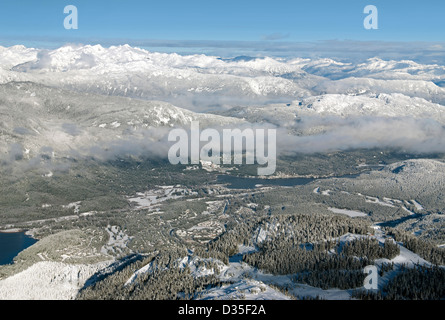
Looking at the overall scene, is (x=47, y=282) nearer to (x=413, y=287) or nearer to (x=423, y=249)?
(x=413, y=287)

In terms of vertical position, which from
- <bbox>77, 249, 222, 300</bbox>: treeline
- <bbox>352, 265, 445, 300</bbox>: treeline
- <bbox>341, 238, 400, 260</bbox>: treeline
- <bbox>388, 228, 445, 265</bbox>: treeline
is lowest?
<bbox>77, 249, 222, 300</bbox>: treeline

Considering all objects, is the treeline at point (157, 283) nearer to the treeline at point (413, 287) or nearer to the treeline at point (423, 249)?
the treeline at point (413, 287)

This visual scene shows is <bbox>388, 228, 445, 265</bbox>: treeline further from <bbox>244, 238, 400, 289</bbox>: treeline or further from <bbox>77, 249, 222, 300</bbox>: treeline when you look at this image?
<bbox>77, 249, 222, 300</bbox>: treeline

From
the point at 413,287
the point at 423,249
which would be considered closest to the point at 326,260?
the point at 413,287

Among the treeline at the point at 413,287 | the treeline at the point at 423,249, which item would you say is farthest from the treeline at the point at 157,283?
the treeline at the point at 423,249

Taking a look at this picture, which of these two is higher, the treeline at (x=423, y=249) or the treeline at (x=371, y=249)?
the treeline at (x=371, y=249)

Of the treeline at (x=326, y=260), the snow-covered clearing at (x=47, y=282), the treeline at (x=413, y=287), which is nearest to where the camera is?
the treeline at (x=413, y=287)

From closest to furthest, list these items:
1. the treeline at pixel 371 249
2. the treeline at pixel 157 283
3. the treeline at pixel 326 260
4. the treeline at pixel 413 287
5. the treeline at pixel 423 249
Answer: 1. the treeline at pixel 413 287
2. the treeline at pixel 157 283
3. the treeline at pixel 326 260
4. the treeline at pixel 371 249
5. the treeline at pixel 423 249

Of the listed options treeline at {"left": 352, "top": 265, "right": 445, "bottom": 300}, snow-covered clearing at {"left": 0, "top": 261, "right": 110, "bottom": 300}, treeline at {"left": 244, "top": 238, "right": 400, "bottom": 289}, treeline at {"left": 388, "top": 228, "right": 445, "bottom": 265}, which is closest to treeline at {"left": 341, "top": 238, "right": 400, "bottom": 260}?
treeline at {"left": 244, "top": 238, "right": 400, "bottom": 289}

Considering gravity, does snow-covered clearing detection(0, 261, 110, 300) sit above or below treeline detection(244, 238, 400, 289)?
below

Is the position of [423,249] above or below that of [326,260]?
below
